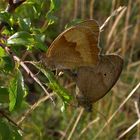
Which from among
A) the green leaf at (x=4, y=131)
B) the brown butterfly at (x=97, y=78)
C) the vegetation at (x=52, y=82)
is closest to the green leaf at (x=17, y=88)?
the vegetation at (x=52, y=82)

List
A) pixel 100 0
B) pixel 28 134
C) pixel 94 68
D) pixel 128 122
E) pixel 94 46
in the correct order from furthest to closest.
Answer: pixel 100 0
pixel 128 122
pixel 28 134
pixel 94 68
pixel 94 46

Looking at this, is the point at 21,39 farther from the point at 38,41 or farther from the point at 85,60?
the point at 85,60

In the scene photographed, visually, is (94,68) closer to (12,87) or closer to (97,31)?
(97,31)

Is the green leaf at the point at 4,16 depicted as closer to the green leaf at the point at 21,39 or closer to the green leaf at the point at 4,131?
the green leaf at the point at 21,39

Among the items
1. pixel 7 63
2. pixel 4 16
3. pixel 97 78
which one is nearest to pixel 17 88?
pixel 7 63

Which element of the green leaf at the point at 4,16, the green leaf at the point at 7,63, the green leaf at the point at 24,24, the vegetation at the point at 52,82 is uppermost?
the green leaf at the point at 4,16

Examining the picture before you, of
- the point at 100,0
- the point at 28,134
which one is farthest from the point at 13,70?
the point at 100,0

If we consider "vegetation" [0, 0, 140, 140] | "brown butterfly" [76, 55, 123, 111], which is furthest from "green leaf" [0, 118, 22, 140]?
"brown butterfly" [76, 55, 123, 111]
